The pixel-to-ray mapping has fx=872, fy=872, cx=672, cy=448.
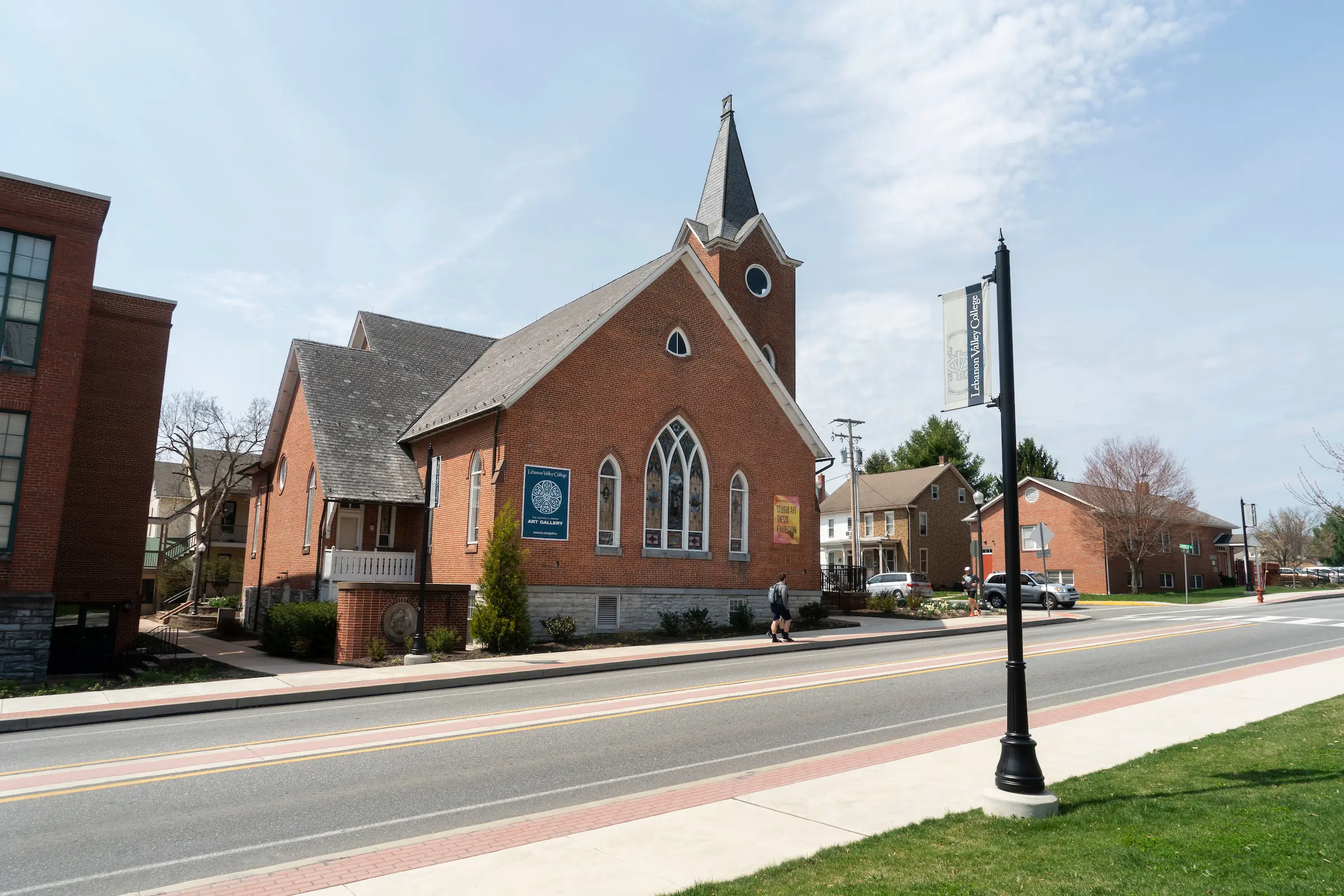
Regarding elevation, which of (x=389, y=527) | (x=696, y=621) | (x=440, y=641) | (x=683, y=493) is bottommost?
(x=440, y=641)

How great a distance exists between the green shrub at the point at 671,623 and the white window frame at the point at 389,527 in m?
8.49

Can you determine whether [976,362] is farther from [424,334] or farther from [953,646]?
[424,334]

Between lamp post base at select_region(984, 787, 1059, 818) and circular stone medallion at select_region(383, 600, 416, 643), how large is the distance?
15258mm

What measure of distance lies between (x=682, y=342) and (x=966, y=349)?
59.9 feet

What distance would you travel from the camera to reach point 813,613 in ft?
88.3

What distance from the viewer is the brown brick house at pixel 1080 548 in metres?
53.2

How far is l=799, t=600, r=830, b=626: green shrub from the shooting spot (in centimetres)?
2673

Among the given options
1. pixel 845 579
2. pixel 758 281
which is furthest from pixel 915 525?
pixel 758 281

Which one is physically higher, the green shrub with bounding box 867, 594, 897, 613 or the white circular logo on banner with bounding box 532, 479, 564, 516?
the white circular logo on banner with bounding box 532, 479, 564, 516

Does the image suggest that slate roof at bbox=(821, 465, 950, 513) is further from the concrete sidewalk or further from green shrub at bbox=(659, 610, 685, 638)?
green shrub at bbox=(659, 610, 685, 638)

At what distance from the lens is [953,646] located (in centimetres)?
2089

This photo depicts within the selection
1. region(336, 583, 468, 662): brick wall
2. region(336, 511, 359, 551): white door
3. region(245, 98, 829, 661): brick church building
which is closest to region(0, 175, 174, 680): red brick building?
region(245, 98, 829, 661): brick church building

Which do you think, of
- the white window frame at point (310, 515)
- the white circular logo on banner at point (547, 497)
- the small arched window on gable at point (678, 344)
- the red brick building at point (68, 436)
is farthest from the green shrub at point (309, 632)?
the small arched window on gable at point (678, 344)

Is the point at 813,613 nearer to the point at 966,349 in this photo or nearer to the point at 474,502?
the point at 474,502
